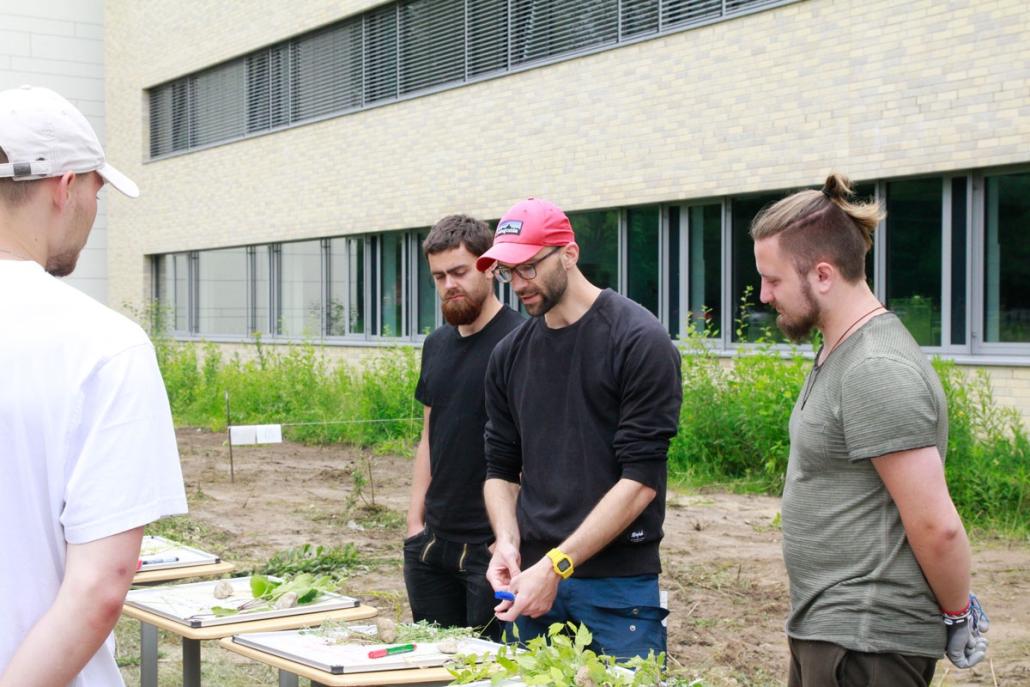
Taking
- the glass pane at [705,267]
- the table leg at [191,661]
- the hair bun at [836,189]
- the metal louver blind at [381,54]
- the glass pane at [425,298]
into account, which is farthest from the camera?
the metal louver blind at [381,54]

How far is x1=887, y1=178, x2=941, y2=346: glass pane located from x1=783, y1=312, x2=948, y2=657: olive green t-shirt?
9.79 meters

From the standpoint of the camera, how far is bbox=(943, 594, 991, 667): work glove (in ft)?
9.87

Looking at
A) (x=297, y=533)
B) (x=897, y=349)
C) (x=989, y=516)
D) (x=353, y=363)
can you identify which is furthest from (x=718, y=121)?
(x=897, y=349)

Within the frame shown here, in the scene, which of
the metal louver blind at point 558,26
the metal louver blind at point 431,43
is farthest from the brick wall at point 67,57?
the metal louver blind at point 558,26

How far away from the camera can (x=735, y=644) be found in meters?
7.12

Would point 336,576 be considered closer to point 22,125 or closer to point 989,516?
point 989,516

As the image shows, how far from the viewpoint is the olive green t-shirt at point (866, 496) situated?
9.52ft

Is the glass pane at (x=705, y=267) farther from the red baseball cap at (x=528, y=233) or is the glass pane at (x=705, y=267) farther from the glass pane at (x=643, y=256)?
the red baseball cap at (x=528, y=233)

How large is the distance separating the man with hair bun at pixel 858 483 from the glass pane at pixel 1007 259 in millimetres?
9269

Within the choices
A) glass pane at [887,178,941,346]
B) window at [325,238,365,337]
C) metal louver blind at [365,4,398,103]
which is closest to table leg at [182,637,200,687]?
glass pane at [887,178,941,346]

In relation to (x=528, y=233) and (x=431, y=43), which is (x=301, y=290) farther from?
(x=528, y=233)

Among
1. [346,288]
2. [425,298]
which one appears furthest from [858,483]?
[346,288]

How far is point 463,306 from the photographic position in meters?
4.88

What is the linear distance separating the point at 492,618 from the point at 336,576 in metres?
4.41
